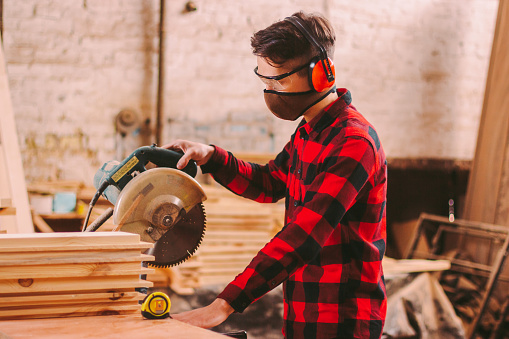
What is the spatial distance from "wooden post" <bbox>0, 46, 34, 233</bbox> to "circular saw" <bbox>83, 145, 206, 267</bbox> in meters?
1.54

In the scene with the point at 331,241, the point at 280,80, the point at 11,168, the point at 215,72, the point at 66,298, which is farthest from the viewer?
the point at 215,72

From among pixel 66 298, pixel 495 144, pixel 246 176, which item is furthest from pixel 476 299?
pixel 66 298

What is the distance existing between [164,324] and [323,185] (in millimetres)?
534

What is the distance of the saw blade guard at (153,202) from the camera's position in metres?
1.55

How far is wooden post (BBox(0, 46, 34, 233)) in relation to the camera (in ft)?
10.0

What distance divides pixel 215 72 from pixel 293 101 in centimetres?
295

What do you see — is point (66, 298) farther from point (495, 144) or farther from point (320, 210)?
point (495, 144)

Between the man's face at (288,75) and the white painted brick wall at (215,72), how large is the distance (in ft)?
9.25

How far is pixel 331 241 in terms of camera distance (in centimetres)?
151

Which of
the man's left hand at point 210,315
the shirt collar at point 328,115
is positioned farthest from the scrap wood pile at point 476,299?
the man's left hand at point 210,315

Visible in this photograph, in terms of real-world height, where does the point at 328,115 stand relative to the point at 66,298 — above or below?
above

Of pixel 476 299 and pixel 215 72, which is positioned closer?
pixel 215 72

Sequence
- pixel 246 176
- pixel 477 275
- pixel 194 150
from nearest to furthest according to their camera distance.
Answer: pixel 194 150 → pixel 246 176 → pixel 477 275

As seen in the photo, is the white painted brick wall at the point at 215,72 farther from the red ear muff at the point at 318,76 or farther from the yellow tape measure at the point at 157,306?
the yellow tape measure at the point at 157,306
